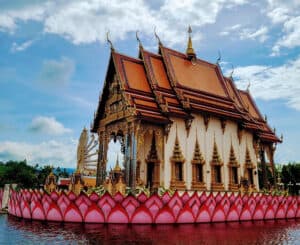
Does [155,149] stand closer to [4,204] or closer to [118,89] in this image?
[118,89]

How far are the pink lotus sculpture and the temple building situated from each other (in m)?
3.74

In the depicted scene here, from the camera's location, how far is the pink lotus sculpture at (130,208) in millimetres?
9227

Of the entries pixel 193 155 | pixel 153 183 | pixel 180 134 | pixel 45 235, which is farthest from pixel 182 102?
pixel 45 235

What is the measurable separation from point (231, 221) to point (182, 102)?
21.2 feet

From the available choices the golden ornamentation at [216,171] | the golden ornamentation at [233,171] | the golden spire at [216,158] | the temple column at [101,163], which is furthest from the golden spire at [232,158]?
the temple column at [101,163]

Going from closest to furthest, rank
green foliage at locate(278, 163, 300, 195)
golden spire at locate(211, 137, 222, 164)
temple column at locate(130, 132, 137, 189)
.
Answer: temple column at locate(130, 132, 137, 189), golden spire at locate(211, 137, 222, 164), green foliage at locate(278, 163, 300, 195)

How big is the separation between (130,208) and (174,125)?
20.8 feet

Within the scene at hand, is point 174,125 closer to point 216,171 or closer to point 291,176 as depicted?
point 216,171

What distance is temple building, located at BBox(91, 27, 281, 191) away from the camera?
1423cm

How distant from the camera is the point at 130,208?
934 cm

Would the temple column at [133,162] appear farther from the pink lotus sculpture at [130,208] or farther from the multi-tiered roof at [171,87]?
the pink lotus sculpture at [130,208]

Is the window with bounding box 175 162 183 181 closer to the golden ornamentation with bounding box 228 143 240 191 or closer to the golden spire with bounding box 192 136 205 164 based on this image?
the golden spire with bounding box 192 136 205 164

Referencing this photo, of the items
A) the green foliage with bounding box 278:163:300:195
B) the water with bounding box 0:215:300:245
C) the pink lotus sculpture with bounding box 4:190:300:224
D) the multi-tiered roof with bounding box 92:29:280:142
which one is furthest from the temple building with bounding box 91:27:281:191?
the green foliage with bounding box 278:163:300:195

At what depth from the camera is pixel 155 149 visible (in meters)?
15.3
